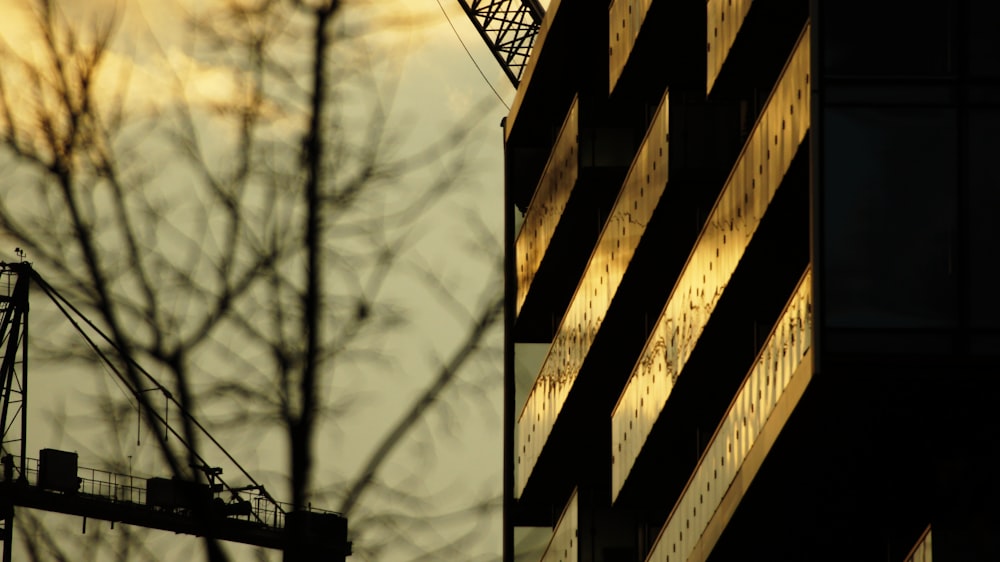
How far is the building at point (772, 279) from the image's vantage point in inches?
753

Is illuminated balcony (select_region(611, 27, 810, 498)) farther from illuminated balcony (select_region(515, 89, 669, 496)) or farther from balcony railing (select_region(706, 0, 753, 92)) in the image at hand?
illuminated balcony (select_region(515, 89, 669, 496))

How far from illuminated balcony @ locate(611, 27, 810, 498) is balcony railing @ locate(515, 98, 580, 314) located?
16.1ft

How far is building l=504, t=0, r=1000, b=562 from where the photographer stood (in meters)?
19.1

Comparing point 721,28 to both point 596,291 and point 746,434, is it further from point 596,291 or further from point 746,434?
point 596,291

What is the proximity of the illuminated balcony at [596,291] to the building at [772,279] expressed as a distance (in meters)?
0.08

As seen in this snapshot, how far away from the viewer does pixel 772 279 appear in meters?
24.6

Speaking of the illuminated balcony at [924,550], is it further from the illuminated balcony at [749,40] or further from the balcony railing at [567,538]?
the balcony railing at [567,538]

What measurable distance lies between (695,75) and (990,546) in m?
11.6

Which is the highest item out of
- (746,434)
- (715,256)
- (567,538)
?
(715,256)

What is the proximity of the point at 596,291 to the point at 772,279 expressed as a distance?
693 centimetres

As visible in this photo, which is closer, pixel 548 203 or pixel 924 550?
pixel 924 550

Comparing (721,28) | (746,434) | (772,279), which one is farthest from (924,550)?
(721,28)

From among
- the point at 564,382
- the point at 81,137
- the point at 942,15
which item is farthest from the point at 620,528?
the point at 942,15

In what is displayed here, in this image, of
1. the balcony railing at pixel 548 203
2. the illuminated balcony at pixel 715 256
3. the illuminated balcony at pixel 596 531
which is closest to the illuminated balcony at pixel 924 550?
the illuminated balcony at pixel 715 256
